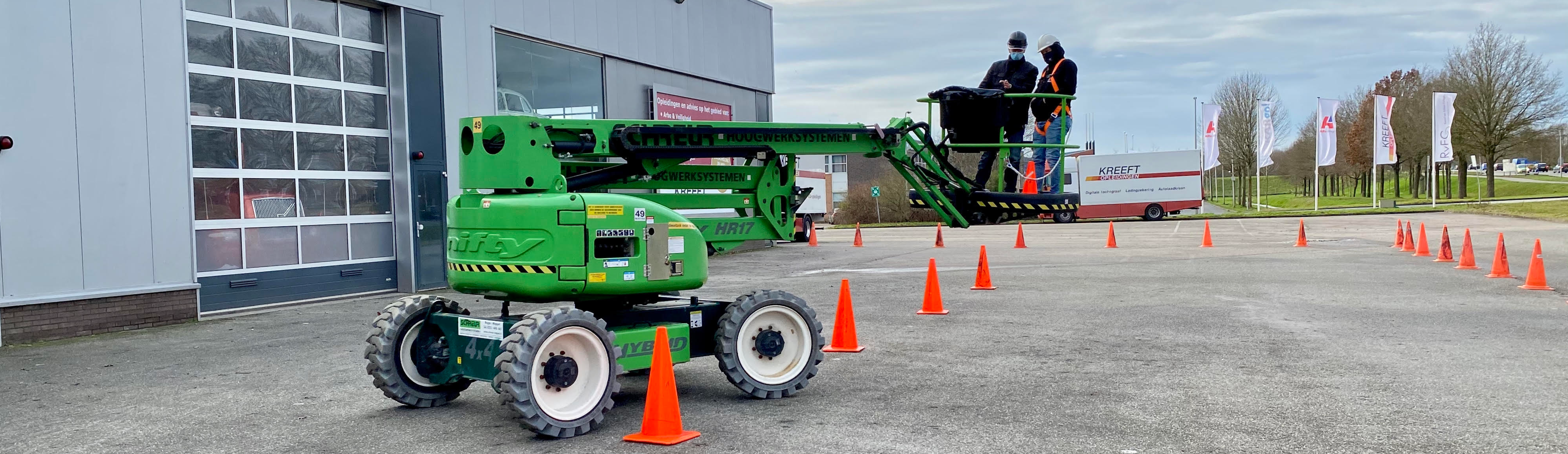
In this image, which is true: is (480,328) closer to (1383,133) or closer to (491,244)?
(491,244)

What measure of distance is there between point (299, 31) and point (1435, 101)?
144 ft

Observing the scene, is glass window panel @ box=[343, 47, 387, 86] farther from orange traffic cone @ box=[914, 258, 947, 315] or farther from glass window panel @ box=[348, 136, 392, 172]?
orange traffic cone @ box=[914, 258, 947, 315]

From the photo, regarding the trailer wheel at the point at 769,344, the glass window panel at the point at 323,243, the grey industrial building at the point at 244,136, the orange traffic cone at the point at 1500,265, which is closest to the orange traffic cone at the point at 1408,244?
the orange traffic cone at the point at 1500,265

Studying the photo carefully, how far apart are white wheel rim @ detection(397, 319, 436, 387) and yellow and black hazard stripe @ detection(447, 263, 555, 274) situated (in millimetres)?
596

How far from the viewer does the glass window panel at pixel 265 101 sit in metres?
13.5

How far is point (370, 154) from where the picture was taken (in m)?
15.4

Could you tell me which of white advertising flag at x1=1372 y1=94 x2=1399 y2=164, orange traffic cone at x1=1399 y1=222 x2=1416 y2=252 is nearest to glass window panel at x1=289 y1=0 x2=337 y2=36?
orange traffic cone at x1=1399 y1=222 x2=1416 y2=252

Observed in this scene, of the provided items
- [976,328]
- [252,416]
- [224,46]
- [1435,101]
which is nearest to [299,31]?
[224,46]

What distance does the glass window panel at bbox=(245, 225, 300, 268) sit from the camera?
13555 millimetres

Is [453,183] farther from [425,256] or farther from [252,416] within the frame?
[252,416]

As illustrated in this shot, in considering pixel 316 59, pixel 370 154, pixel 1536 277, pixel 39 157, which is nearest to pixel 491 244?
pixel 39 157

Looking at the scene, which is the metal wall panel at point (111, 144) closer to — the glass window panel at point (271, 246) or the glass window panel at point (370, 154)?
the glass window panel at point (271, 246)

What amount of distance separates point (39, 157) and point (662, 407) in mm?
8372

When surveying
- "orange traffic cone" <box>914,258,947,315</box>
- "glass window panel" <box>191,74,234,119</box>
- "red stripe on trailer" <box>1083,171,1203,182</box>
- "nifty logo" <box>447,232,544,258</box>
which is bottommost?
"orange traffic cone" <box>914,258,947,315</box>
